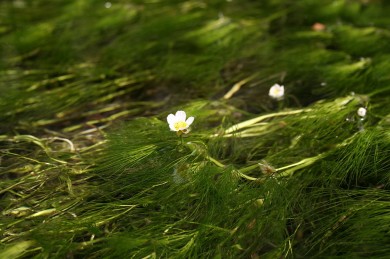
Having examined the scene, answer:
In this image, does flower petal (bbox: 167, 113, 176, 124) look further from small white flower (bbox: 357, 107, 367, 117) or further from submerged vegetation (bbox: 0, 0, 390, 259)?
small white flower (bbox: 357, 107, 367, 117)

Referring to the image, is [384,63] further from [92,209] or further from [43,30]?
[43,30]

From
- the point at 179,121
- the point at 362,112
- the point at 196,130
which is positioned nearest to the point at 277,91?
the point at 362,112

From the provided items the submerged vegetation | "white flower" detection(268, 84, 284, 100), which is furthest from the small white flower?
"white flower" detection(268, 84, 284, 100)

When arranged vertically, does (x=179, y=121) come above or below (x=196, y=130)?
above

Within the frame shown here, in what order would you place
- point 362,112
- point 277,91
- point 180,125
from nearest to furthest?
1. point 180,125
2. point 362,112
3. point 277,91

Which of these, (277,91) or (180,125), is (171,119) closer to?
(180,125)

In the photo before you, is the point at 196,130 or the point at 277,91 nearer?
the point at 196,130

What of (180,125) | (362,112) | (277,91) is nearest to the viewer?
(180,125)

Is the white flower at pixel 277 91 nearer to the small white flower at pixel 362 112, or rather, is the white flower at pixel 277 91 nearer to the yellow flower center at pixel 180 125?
the small white flower at pixel 362 112

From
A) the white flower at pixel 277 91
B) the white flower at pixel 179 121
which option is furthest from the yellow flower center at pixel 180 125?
the white flower at pixel 277 91
